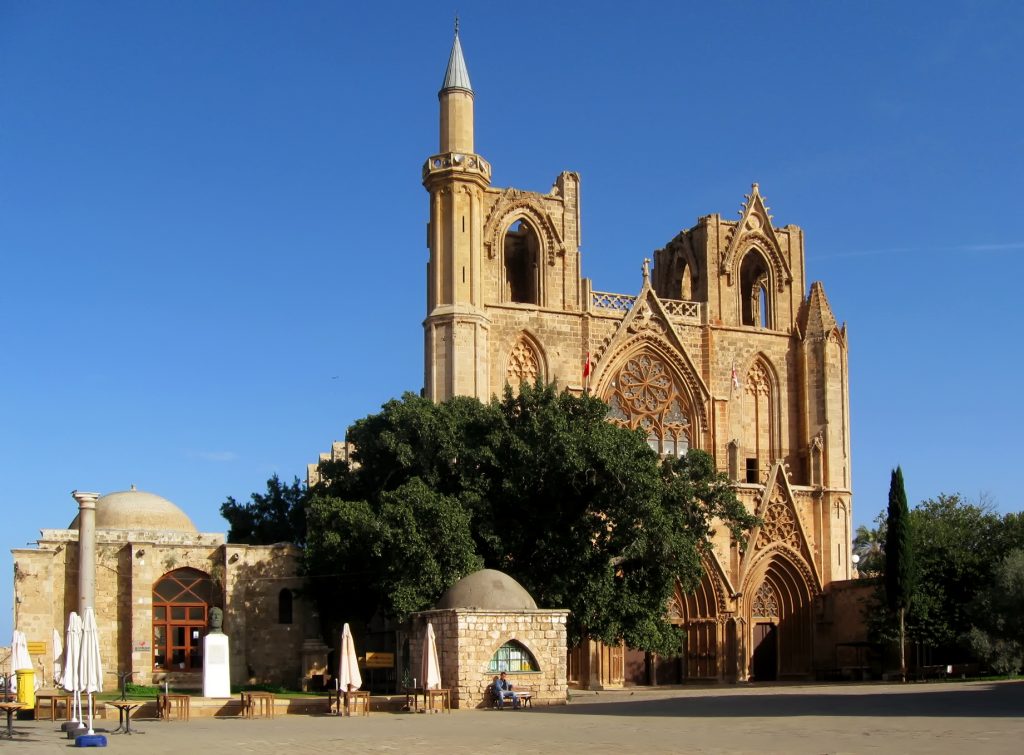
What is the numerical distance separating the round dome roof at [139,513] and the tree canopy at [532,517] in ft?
31.8

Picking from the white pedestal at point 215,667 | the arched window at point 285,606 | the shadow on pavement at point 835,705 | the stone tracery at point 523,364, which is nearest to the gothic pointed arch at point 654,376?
the stone tracery at point 523,364

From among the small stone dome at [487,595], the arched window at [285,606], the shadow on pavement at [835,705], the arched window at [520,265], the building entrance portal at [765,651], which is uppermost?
the arched window at [520,265]

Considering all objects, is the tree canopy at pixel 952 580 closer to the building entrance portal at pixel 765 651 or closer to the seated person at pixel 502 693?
the building entrance portal at pixel 765 651

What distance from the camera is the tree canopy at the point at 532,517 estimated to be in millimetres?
35188

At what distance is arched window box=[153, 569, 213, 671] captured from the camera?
39844 mm

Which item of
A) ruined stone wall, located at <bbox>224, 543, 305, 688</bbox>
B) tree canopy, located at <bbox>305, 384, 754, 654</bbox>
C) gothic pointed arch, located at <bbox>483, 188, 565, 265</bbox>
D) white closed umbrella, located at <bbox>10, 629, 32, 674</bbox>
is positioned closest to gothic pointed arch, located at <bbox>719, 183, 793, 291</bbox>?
gothic pointed arch, located at <bbox>483, 188, 565, 265</bbox>

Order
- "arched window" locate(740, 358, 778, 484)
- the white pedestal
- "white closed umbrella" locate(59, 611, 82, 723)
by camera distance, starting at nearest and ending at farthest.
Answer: "white closed umbrella" locate(59, 611, 82, 723), the white pedestal, "arched window" locate(740, 358, 778, 484)

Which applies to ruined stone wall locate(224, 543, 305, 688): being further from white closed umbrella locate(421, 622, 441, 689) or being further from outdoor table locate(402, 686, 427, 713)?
white closed umbrella locate(421, 622, 441, 689)

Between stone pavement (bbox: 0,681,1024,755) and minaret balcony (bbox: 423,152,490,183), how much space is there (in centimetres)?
2261

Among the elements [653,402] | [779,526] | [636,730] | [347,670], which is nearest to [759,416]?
[653,402]

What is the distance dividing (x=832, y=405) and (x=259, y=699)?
30412 millimetres

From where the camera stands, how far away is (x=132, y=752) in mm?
Result: 17859

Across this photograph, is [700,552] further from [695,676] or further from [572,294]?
[572,294]

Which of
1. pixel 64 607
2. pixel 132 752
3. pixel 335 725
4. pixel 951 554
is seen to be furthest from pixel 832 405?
pixel 132 752
